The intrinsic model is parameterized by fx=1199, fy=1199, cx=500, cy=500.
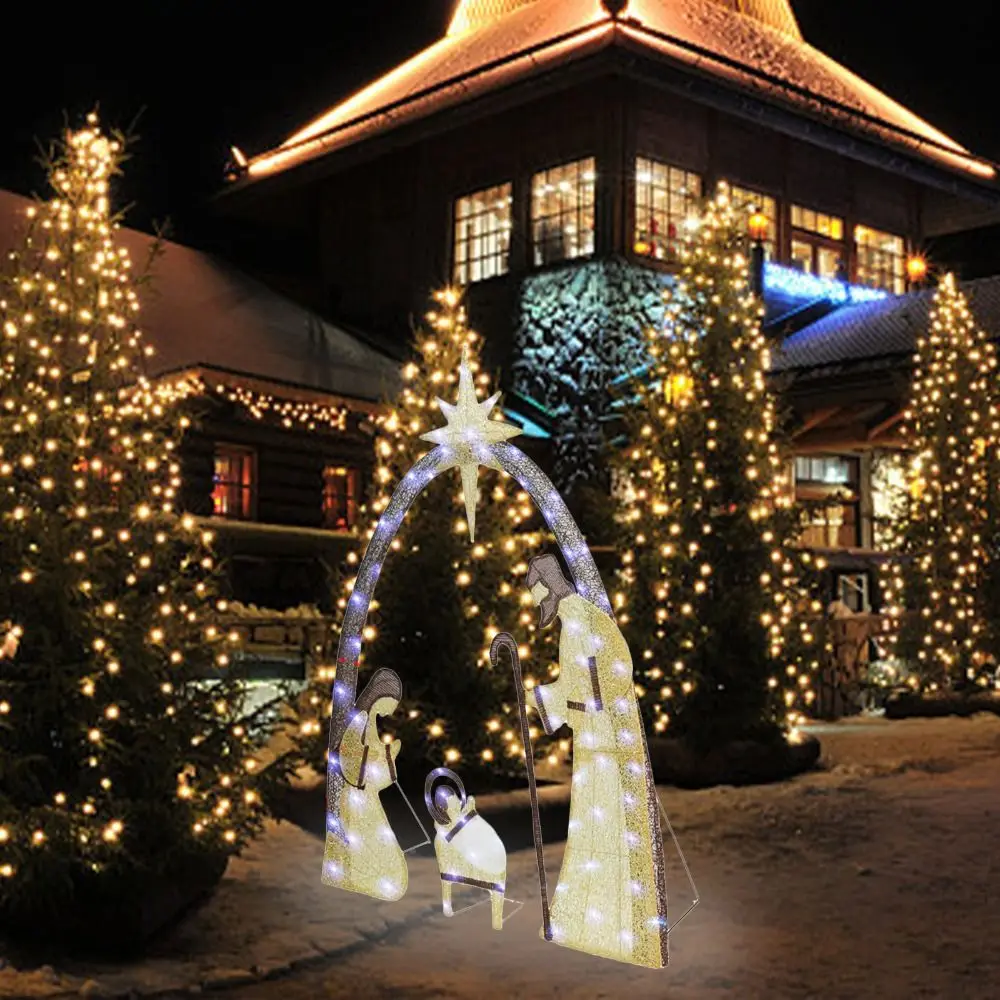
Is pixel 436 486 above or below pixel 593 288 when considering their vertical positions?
below

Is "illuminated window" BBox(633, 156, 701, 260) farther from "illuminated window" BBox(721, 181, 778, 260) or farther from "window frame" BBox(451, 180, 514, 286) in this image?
"window frame" BBox(451, 180, 514, 286)

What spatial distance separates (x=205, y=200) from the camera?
2583cm

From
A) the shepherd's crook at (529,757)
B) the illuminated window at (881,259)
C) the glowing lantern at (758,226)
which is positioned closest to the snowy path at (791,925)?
the shepherd's crook at (529,757)

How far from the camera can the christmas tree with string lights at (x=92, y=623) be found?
22.9 ft

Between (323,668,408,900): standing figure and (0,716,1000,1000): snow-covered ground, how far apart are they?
4.57 ft

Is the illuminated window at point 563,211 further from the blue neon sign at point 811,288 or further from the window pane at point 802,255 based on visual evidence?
the window pane at point 802,255

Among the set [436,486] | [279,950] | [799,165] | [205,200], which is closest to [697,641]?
[436,486]

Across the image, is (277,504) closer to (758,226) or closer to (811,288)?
(758,226)

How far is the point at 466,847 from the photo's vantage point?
480cm

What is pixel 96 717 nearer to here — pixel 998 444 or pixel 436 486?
pixel 436 486

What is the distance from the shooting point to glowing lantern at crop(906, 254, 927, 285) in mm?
24719

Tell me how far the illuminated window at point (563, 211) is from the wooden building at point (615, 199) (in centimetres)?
4

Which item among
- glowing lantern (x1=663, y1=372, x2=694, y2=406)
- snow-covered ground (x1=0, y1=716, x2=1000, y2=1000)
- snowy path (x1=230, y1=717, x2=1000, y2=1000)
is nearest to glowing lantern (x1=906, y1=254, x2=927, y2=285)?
glowing lantern (x1=663, y1=372, x2=694, y2=406)

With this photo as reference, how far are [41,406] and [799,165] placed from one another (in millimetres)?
18840
